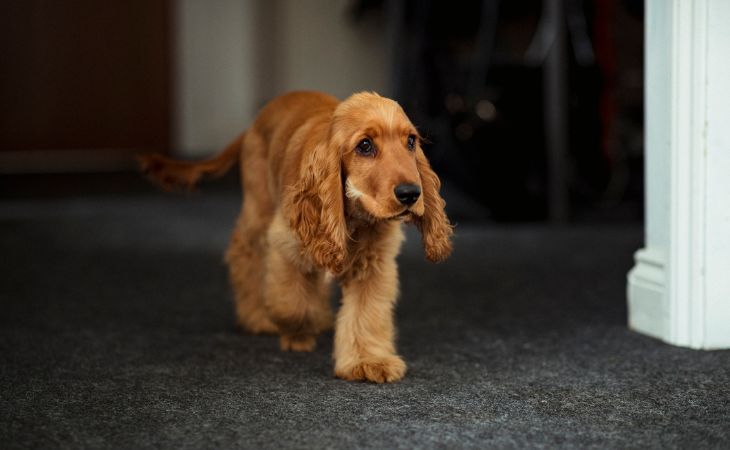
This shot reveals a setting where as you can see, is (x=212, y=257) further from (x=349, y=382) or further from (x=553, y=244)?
(x=349, y=382)

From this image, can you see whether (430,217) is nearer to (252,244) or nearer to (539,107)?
(252,244)

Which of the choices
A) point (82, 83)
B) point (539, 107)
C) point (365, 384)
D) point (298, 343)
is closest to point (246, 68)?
point (82, 83)

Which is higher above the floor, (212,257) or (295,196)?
(295,196)

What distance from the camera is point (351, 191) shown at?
215 centimetres

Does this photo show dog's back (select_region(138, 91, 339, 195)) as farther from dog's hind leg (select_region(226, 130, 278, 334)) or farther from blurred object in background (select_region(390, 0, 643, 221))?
blurred object in background (select_region(390, 0, 643, 221))

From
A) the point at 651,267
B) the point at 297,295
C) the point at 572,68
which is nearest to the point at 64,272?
the point at 297,295

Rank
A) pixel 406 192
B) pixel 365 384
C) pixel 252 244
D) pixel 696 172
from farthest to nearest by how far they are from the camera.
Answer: pixel 252 244
pixel 696 172
pixel 365 384
pixel 406 192

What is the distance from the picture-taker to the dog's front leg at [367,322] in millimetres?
2252

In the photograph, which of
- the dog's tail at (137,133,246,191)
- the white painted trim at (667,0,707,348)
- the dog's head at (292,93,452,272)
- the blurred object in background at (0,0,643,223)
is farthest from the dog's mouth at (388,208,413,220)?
the blurred object in background at (0,0,643,223)

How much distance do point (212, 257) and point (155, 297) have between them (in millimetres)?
928

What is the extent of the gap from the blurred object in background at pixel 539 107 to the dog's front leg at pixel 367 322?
242cm

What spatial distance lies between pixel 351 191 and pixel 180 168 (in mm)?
998

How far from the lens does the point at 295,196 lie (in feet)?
7.32

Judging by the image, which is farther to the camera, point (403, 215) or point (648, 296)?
point (648, 296)
